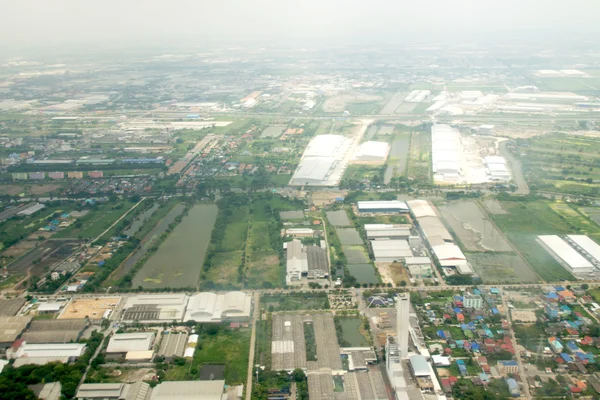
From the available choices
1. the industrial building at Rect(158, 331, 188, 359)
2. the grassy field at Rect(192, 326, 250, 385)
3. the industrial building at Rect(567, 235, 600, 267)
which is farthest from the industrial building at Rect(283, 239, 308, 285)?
the industrial building at Rect(567, 235, 600, 267)

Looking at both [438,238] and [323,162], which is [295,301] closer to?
[438,238]

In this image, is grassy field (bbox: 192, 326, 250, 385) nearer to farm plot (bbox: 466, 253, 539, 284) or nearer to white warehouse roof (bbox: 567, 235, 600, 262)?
farm plot (bbox: 466, 253, 539, 284)

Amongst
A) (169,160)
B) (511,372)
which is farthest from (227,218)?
(511,372)

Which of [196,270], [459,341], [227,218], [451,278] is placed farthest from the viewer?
[227,218]

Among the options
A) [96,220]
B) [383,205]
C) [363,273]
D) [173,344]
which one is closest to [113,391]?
[173,344]

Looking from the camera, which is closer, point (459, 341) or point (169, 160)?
point (459, 341)

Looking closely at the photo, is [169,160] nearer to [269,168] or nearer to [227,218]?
[269,168]

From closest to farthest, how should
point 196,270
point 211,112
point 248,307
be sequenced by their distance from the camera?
point 248,307
point 196,270
point 211,112
